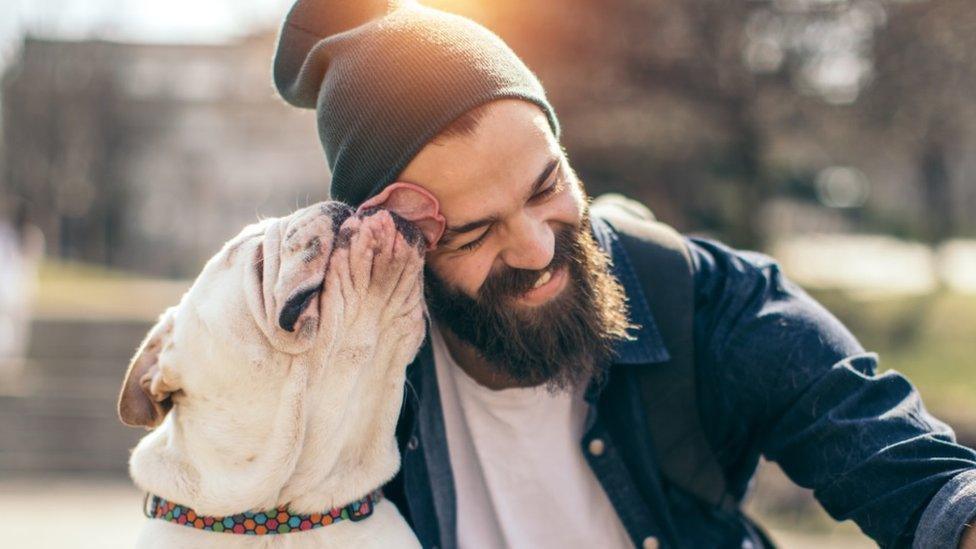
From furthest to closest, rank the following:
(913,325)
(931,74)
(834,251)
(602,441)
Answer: (834,251) < (913,325) < (931,74) < (602,441)

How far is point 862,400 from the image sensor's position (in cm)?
229

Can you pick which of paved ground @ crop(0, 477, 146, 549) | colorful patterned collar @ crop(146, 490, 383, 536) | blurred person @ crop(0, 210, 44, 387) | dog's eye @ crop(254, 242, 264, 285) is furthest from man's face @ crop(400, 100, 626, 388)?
blurred person @ crop(0, 210, 44, 387)

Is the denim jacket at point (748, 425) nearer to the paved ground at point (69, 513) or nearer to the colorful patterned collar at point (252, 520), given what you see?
the colorful patterned collar at point (252, 520)

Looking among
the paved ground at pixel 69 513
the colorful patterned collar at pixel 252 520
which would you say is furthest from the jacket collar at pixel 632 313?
the paved ground at pixel 69 513

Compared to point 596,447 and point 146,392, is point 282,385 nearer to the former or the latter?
point 146,392

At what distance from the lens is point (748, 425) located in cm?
253

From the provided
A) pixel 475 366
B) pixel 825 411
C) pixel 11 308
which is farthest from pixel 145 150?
pixel 825 411

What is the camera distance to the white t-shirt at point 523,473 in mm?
2555

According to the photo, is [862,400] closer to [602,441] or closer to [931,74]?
[602,441]

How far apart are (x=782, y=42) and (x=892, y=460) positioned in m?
8.21

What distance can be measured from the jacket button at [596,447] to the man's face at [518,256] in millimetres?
148

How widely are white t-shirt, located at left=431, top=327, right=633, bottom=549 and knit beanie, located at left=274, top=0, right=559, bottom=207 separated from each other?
501mm

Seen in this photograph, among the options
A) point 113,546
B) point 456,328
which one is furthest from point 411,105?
point 113,546

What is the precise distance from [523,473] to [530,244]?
0.58 m
